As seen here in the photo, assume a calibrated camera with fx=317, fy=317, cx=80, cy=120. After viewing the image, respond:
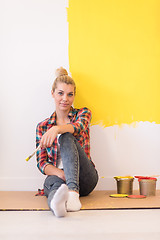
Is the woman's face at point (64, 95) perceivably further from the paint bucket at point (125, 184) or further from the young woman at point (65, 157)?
the paint bucket at point (125, 184)

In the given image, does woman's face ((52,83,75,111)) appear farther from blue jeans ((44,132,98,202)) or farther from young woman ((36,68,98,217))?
blue jeans ((44,132,98,202))

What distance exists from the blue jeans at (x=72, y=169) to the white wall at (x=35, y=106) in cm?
58

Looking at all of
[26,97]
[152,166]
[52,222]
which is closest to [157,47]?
[152,166]

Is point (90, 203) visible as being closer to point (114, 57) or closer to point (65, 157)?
point (65, 157)

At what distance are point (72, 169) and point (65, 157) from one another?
79mm

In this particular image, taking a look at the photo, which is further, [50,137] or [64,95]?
[64,95]

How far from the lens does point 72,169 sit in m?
1.55

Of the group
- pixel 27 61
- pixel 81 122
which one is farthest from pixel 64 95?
pixel 27 61

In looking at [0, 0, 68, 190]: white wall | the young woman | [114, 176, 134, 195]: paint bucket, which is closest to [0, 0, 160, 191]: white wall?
[0, 0, 68, 190]: white wall

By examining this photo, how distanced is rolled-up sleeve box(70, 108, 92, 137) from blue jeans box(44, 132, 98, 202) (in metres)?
0.11

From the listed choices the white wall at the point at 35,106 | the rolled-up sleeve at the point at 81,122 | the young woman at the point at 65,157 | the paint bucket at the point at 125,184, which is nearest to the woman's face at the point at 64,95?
the young woman at the point at 65,157

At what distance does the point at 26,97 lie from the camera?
246 cm

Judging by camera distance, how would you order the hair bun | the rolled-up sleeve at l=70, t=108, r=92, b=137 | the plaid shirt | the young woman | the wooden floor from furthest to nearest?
the hair bun, the plaid shirt, the rolled-up sleeve at l=70, t=108, r=92, b=137, the wooden floor, the young woman

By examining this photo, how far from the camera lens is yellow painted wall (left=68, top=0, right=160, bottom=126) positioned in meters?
2.47
